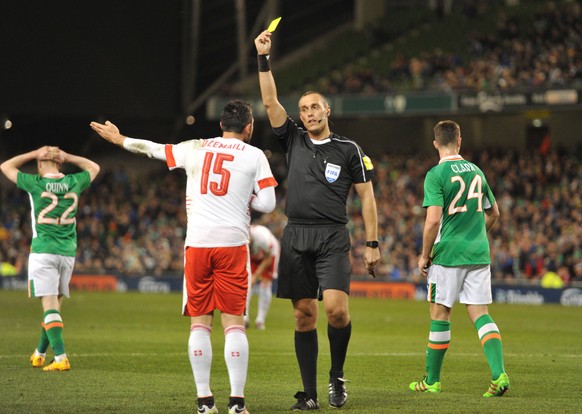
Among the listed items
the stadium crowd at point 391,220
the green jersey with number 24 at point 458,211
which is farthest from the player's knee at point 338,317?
the stadium crowd at point 391,220

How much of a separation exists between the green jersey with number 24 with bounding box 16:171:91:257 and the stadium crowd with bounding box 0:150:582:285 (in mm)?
19043

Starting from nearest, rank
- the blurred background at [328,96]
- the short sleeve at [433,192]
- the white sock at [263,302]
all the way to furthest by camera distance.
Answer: the short sleeve at [433,192]
the white sock at [263,302]
the blurred background at [328,96]

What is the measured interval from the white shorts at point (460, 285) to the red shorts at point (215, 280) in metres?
2.22

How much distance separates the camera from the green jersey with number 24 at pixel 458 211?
9492 millimetres

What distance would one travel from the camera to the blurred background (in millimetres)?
33188

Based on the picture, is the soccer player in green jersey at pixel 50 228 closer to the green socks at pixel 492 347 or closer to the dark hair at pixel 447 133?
the dark hair at pixel 447 133

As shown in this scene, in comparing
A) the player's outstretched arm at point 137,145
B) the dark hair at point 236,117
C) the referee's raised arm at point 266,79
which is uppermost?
the referee's raised arm at point 266,79

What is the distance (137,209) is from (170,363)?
29.0 meters

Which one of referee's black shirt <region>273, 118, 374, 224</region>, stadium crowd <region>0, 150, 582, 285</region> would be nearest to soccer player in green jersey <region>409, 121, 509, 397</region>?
referee's black shirt <region>273, 118, 374, 224</region>

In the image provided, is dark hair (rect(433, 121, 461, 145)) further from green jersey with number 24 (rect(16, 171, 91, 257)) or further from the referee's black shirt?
green jersey with number 24 (rect(16, 171, 91, 257))

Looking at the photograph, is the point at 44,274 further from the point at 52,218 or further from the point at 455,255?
the point at 455,255

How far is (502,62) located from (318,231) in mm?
28231

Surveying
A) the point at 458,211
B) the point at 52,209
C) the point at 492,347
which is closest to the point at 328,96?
the point at 52,209

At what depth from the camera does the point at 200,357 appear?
8062 millimetres
